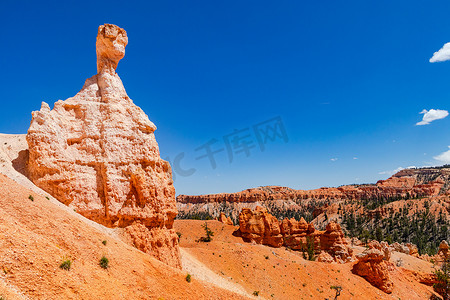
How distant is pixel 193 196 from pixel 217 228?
124 metres

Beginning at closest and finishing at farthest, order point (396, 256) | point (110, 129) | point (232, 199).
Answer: point (110, 129), point (396, 256), point (232, 199)

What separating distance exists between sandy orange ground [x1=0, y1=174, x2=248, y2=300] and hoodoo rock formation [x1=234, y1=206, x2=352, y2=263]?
33.6m

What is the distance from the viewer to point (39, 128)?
14.6 m

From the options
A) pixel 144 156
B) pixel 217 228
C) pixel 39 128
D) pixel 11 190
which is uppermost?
pixel 39 128

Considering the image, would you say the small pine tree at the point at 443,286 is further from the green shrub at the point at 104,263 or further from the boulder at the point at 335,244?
the green shrub at the point at 104,263

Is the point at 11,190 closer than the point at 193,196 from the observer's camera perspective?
Yes

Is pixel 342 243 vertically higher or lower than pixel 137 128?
lower

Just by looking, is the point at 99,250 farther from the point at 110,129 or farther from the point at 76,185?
the point at 110,129

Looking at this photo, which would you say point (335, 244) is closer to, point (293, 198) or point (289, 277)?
point (289, 277)

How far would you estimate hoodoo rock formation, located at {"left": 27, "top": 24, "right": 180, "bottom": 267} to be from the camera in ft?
48.5

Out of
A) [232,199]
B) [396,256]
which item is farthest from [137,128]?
[232,199]

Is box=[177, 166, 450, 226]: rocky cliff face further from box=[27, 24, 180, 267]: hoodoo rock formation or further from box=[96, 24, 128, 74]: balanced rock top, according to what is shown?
box=[96, 24, 128, 74]: balanced rock top

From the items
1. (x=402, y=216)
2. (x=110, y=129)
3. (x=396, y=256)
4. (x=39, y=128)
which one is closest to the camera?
(x=39, y=128)

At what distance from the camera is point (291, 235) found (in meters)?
51.8
